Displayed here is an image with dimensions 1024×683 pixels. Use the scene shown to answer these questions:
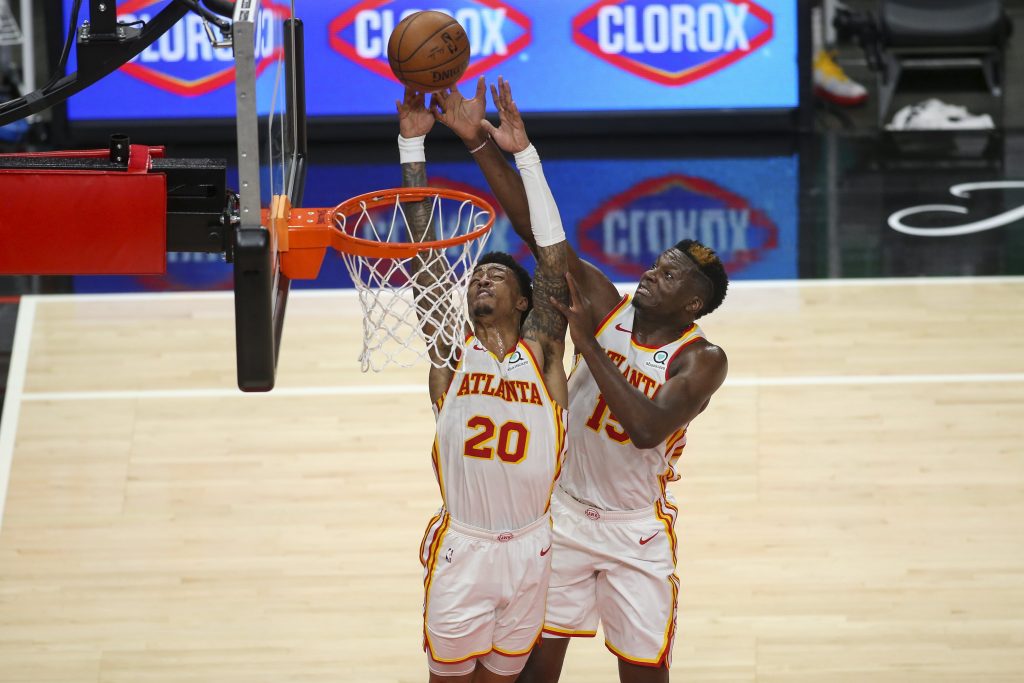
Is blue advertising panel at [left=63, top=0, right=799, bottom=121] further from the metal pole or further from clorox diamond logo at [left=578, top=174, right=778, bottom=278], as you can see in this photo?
clorox diamond logo at [left=578, top=174, right=778, bottom=278]

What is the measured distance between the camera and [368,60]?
11469 millimetres

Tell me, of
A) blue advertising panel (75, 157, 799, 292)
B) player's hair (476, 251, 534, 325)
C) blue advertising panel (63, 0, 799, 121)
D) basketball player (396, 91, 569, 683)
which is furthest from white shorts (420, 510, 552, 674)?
blue advertising panel (63, 0, 799, 121)

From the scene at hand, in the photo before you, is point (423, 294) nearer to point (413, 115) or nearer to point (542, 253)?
point (542, 253)

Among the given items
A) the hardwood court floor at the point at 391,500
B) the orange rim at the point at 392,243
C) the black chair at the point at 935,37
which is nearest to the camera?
the orange rim at the point at 392,243

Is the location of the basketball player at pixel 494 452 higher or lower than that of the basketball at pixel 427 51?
lower

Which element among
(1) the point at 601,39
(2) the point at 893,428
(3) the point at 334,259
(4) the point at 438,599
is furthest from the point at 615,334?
(1) the point at 601,39

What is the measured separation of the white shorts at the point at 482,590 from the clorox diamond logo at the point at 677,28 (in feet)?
24.2

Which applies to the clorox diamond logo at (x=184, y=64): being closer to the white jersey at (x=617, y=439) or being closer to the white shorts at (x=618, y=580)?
the white jersey at (x=617, y=439)

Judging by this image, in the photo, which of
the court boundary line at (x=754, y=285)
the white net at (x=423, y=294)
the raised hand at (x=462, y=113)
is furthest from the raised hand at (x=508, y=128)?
the court boundary line at (x=754, y=285)

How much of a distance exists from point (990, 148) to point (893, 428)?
4785mm

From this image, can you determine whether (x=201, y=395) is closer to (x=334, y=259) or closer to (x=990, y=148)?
(x=334, y=259)

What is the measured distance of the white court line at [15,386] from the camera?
7.16 m

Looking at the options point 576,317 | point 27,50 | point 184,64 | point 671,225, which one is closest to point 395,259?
point 576,317

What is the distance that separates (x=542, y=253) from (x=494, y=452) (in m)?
0.65
